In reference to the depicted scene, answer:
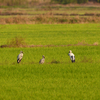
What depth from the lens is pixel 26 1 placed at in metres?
105

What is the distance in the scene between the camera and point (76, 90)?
32.9 ft

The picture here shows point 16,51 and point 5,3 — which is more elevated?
point 16,51

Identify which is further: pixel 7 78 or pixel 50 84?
pixel 7 78

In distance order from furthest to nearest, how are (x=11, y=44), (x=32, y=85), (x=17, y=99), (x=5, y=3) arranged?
(x=5, y=3) → (x=11, y=44) → (x=32, y=85) → (x=17, y=99)

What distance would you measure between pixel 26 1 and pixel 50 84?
96.4 metres

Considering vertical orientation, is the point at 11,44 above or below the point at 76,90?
below

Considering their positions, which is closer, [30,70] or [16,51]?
[30,70]

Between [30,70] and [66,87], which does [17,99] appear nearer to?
[66,87]

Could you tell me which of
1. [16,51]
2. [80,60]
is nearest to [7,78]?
[80,60]

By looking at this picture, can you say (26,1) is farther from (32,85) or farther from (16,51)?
(32,85)

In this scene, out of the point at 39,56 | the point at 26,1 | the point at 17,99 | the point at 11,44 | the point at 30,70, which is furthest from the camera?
the point at 26,1

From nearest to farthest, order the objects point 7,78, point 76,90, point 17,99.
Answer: point 17,99 < point 76,90 < point 7,78

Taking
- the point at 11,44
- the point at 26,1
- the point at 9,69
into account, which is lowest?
the point at 26,1

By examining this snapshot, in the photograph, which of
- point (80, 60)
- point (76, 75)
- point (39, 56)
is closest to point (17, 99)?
point (76, 75)
